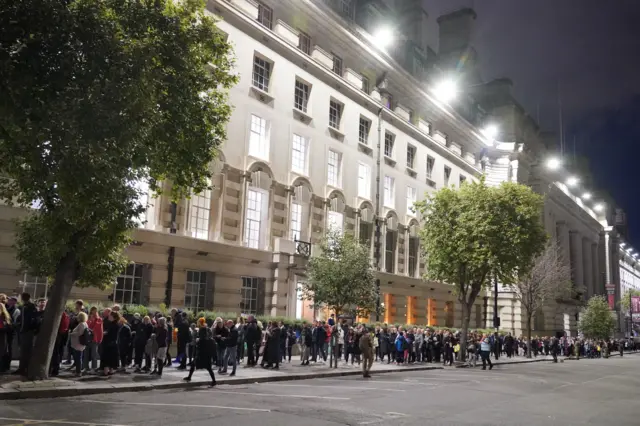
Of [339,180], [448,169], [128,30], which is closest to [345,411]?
[128,30]

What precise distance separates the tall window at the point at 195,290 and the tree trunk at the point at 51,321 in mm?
10452

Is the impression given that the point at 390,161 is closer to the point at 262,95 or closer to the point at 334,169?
the point at 334,169

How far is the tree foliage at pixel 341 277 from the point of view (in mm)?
25719

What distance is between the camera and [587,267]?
8538cm

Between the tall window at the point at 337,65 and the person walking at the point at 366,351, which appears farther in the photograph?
the tall window at the point at 337,65

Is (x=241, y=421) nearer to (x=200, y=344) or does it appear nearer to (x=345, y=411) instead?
(x=345, y=411)

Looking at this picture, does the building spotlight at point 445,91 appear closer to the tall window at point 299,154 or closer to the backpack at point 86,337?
the tall window at point 299,154

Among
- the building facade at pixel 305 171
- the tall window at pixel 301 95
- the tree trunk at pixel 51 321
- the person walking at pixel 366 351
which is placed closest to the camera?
the tree trunk at pixel 51 321

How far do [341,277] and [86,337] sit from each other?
42.3 ft

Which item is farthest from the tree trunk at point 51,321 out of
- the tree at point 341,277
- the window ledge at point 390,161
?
the window ledge at point 390,161

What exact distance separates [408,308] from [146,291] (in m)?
22.9

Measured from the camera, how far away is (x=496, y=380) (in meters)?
21.1

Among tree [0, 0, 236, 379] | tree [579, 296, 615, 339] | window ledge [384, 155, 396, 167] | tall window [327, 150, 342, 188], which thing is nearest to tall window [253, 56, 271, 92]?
tall window [327, 150, 342, 188]

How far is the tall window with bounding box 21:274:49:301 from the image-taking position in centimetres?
1964
